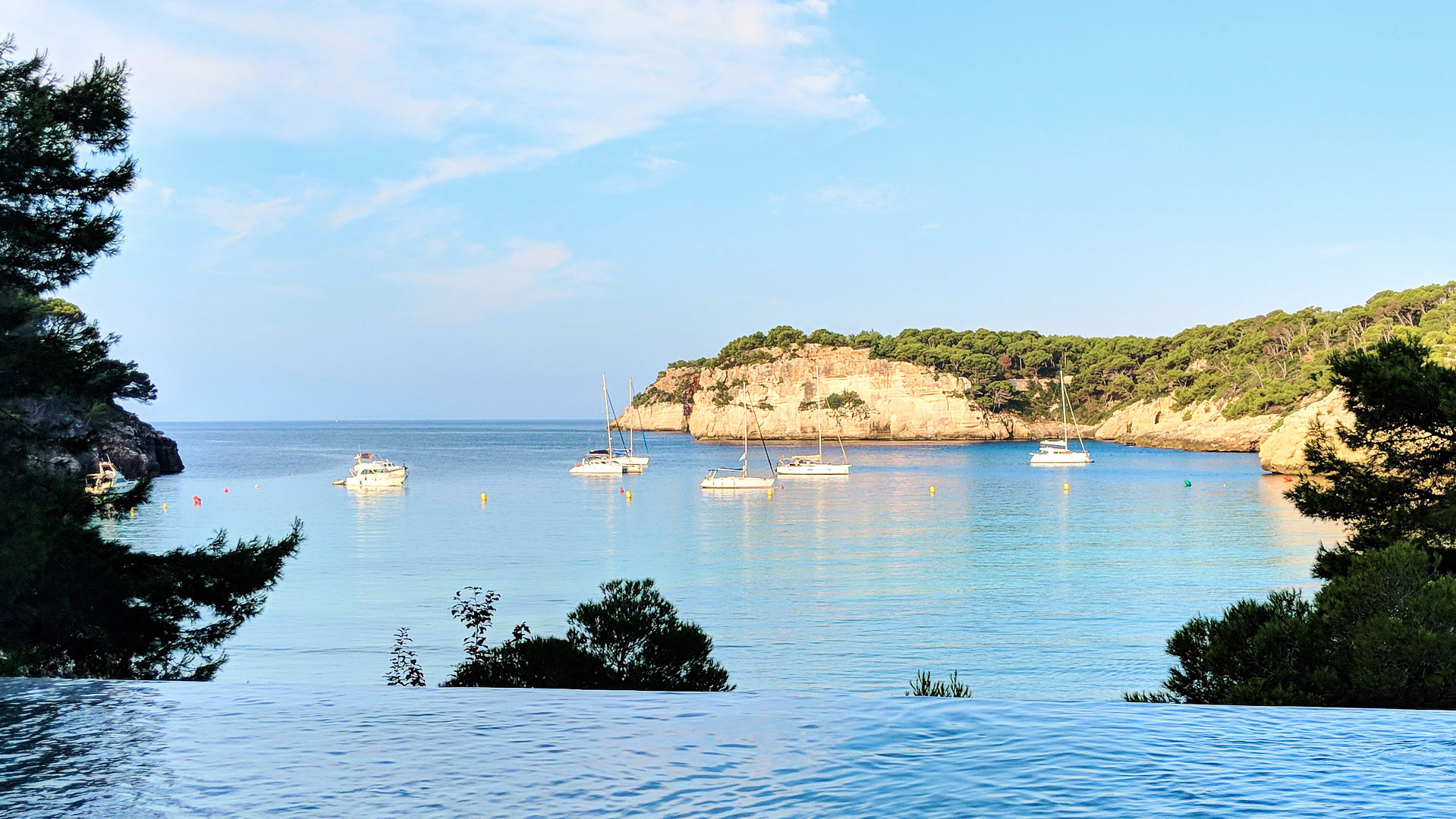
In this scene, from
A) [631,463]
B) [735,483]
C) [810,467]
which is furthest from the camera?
[631,463]

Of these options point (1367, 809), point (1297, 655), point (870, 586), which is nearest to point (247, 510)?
Answer: point (870, 586)

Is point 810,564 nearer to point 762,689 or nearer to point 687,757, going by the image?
point 762,689

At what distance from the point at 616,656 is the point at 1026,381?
437 feet

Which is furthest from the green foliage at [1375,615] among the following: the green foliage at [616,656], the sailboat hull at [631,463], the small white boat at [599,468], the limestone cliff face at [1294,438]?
the sailboat hull at [631,463]

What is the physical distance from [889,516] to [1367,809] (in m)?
45.0

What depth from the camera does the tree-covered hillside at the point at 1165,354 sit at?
84188 millimetres

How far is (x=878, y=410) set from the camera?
436 feet

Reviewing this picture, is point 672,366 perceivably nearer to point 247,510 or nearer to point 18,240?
point 247,510

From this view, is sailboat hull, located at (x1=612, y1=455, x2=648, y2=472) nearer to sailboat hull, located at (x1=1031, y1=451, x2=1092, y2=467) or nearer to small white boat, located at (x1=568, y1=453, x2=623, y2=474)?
small white boat, located at (x1=568, y1=453, x2=623, y2=474)

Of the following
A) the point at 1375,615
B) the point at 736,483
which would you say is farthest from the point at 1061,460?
the point at 1375,615

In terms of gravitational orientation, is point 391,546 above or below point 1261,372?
below

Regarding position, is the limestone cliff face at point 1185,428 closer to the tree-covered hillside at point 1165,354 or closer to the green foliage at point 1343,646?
the tree-covered hillside at point 1165,354

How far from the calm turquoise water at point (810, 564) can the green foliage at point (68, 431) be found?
5448 mm

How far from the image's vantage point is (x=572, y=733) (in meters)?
4.57
